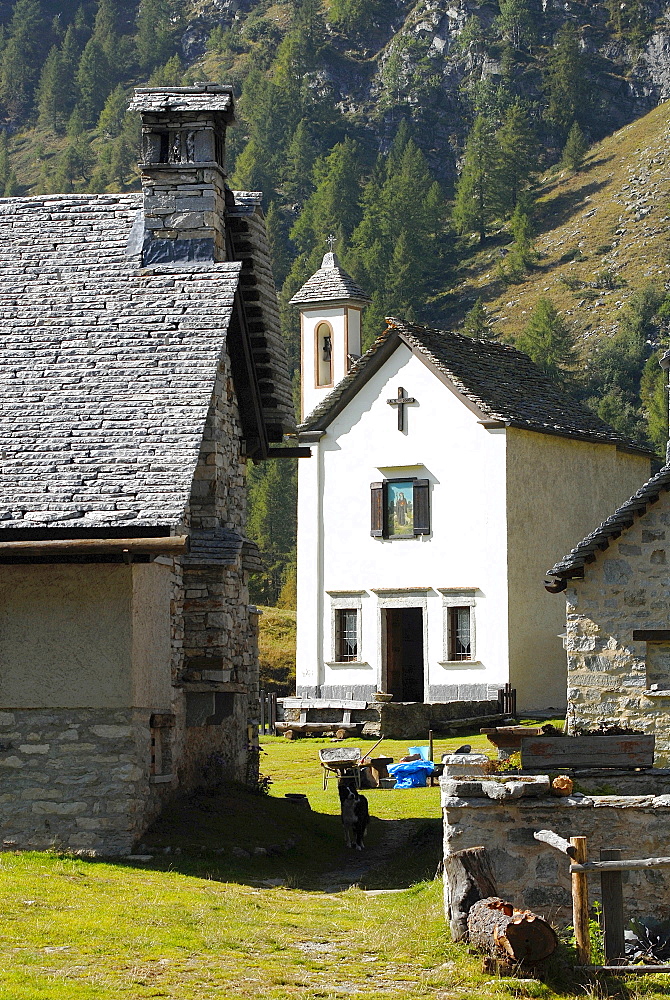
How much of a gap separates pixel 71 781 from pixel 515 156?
105 m

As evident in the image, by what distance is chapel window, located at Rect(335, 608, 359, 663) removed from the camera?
127ft

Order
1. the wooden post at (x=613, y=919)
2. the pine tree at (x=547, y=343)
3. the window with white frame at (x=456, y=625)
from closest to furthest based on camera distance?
the wooden post at (x=613, y=919), the window with white frame at (x=456, y=625), the pine tree at (x=547, y=343)

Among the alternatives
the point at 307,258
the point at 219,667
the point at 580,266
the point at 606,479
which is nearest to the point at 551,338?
the point at 580,266

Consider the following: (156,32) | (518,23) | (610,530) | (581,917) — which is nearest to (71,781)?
(581,917)

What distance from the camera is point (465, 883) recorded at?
12156 millimetres

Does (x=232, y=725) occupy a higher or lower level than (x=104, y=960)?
higher

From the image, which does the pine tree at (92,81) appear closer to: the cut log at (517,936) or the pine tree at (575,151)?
the pine tree at (575,151)

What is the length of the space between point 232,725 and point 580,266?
84.0m

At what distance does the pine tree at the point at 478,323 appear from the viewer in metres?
89.5

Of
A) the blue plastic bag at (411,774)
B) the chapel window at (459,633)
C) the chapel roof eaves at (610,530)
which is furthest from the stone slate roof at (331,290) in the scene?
the chapel roof eaves at (610,530)

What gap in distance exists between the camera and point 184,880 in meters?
15.0

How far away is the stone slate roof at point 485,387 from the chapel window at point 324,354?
18.1ft

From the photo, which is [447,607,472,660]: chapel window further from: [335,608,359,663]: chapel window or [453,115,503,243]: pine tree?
[453,115,503,243]: pine tree

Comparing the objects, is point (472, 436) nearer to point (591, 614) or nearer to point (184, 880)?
point (591, 614)
